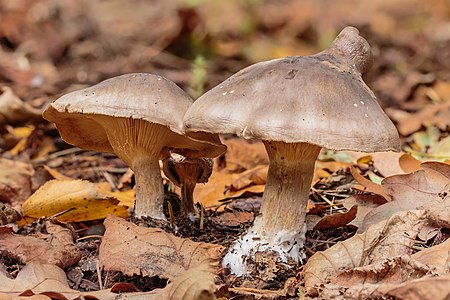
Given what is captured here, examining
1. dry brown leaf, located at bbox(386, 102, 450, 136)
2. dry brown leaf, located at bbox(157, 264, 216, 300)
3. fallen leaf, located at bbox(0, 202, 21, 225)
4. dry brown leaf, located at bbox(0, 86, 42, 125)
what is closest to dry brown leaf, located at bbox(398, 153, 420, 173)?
dry brown leaf, located at bbox(157, 264, 216, 300)

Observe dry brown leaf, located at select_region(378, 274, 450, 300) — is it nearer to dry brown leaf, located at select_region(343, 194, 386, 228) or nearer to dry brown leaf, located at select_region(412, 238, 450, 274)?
dry brown leaf, located at select_region(412, 238, 450, 274)

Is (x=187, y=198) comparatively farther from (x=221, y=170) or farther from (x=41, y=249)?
(x=221, y=170)

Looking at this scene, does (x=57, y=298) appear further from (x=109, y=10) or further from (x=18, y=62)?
(x=109, y=10)

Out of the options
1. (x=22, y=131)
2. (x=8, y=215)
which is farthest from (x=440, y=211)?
(x=22, y=131)

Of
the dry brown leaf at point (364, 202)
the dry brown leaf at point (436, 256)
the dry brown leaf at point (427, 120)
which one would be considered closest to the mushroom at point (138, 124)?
the dry brown leaf at point (364, 202)

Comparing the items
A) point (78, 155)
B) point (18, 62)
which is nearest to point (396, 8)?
point (18, 62)

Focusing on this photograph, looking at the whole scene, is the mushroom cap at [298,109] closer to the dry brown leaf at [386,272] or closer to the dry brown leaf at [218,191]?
the dry brown leaf at [386,272]
